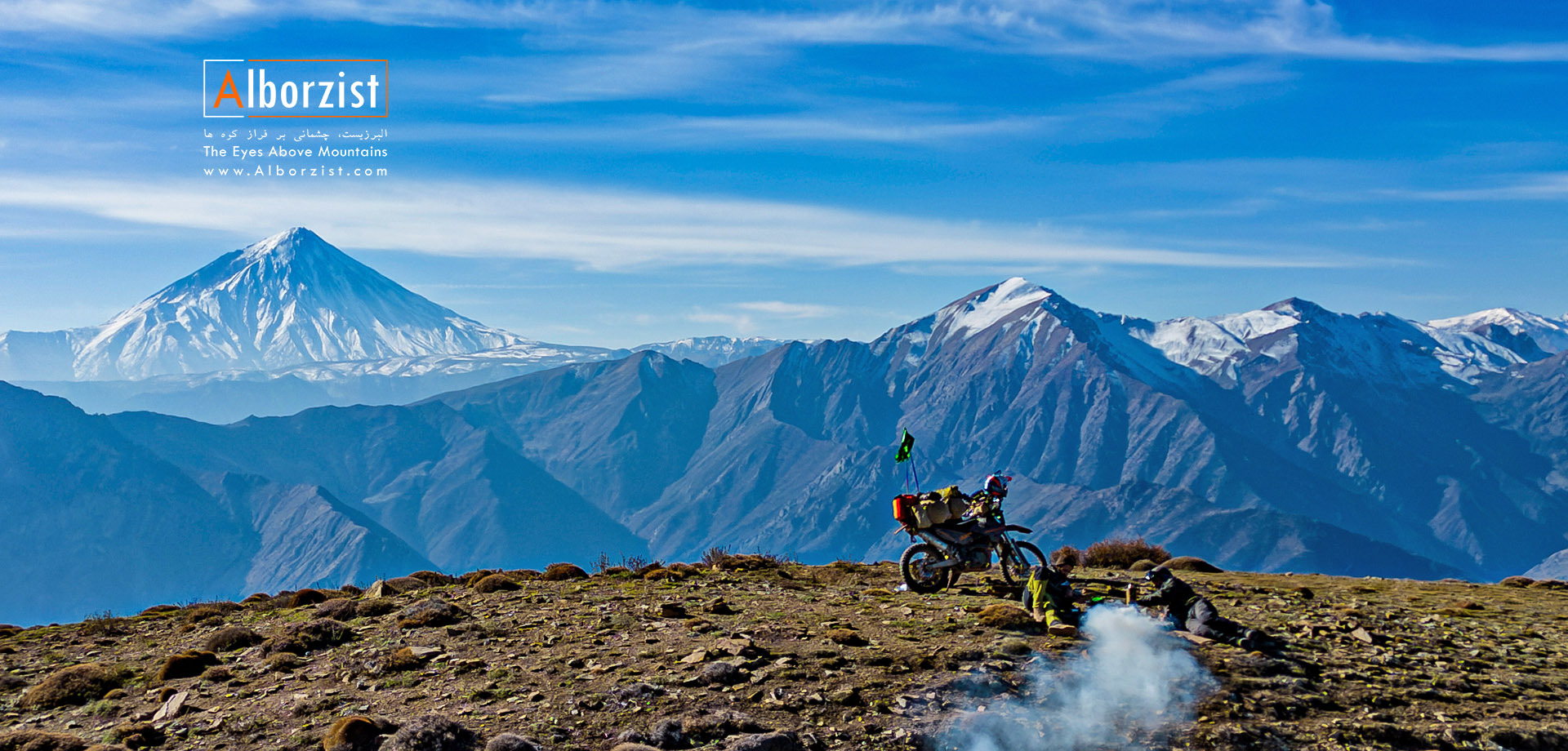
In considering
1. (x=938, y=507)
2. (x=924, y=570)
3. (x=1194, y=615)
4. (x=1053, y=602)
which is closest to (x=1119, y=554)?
(x=924, y=570)

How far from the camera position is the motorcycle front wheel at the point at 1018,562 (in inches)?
909

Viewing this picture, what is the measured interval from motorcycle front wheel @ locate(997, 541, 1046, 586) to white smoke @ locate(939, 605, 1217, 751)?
4.62 m

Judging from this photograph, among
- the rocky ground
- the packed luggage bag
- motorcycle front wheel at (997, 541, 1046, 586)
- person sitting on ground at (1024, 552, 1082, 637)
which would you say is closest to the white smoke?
the rocky ground

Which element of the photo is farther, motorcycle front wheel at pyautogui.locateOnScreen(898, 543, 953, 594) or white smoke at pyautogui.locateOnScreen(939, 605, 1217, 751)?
motorcycle front wheel at pyautogui.locateOnScreen(898, 543, 953, 594)

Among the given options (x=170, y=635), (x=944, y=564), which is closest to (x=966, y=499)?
(x=944, y=564)

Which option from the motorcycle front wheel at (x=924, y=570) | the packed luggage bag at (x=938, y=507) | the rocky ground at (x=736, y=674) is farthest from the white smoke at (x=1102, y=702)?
the motorcycle front wheel at (x=924, y=570)

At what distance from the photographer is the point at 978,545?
2317cm

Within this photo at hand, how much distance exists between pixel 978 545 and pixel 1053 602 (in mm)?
3817

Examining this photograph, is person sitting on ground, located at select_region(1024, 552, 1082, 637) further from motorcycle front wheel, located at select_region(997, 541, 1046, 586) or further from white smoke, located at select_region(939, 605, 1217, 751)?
motorcycle front wheel, located at select_region(997, 541, 1046, 586)

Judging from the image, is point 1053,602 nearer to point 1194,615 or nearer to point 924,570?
point 1194,615

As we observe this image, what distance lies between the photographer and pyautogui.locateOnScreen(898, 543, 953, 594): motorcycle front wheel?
24.0 metres

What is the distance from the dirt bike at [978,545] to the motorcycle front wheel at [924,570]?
0.08 feet

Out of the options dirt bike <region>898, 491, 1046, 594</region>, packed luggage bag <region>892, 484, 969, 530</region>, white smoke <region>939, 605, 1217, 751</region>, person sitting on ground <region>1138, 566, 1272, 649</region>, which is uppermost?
packed luggage bag <region>892, 484, 969, 530</region>

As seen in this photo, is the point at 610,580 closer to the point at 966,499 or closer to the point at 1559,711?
the point at 966,499
